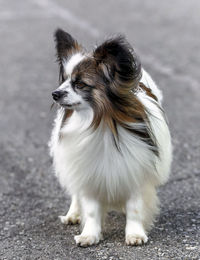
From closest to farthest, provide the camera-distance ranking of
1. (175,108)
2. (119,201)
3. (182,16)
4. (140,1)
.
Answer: (119,201)
(175,108)
(182,16)
(140,1)

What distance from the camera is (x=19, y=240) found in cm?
467

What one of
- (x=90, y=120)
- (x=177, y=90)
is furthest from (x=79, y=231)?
(x=177, y=90)

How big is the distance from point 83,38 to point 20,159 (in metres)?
6.25

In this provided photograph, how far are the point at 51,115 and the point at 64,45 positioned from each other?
3.87m

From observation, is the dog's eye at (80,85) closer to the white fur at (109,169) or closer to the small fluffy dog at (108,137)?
the small fluffy dog at (108,137)

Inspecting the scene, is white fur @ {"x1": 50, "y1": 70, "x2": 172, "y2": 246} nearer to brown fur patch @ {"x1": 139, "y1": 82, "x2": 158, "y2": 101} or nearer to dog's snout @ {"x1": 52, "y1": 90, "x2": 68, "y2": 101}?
brown fur patch @ {"x1": 139, "y1": 82, "x2": 158, "y2": 101}

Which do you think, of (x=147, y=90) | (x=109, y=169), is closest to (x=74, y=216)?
(x=109, y=169)

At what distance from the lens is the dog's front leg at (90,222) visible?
14.4ft

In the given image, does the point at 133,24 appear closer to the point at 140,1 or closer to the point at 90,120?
the point at 140,1

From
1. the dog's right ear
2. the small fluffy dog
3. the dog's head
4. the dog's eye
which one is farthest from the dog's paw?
the dog's right ear

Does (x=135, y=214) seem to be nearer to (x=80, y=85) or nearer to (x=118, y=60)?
(x=80, y=85)

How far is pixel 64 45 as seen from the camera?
445cm

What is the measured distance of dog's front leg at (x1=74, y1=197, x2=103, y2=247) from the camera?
4395mm

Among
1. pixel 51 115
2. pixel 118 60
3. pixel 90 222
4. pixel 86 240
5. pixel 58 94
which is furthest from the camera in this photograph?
pixel 51 115
